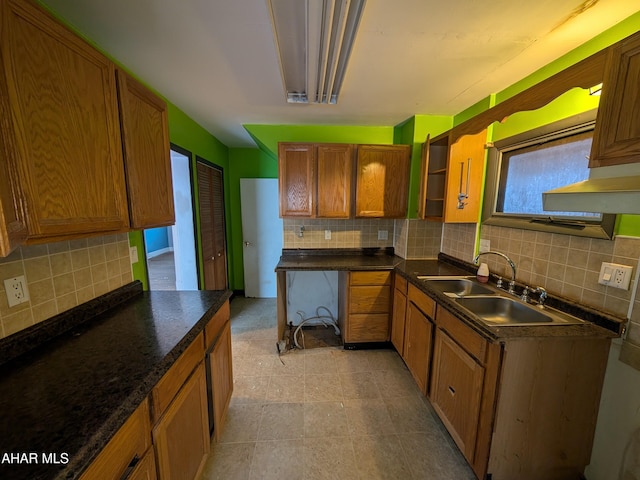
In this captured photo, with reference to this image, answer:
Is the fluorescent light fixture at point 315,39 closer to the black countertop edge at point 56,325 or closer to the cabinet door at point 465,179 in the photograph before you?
the cabinet door at point 465,179

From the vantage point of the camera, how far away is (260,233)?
3734 millimetres

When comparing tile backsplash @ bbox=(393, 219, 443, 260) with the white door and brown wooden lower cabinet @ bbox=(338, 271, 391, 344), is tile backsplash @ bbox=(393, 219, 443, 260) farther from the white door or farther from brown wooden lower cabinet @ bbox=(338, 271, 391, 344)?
the white door

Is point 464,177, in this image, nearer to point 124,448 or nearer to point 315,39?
point 315,39

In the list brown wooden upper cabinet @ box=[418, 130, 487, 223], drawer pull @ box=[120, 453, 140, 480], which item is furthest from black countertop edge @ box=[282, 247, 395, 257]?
drawer pull @ box=[120, 453, 140, 480]

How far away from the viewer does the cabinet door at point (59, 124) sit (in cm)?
73

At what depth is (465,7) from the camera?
1100mm

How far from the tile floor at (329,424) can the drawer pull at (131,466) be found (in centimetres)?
83

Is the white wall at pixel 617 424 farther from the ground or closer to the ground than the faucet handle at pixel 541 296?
closer to the ground

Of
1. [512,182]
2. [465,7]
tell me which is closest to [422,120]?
[512,182]

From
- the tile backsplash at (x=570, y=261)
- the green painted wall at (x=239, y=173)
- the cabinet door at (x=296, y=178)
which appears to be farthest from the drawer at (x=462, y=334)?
the green painted wall at (x=239, y=173)

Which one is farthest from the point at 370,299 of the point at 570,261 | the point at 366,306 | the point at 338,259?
the point at 570,261

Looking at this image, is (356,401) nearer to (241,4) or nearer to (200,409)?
(200,409)

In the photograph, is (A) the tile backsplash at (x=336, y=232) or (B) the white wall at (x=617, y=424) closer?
(B) the white wall at (x=617, y=424)

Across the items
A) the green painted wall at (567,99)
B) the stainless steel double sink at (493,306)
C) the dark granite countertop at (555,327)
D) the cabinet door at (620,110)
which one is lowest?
the stainless steel double sink at (493,306)
